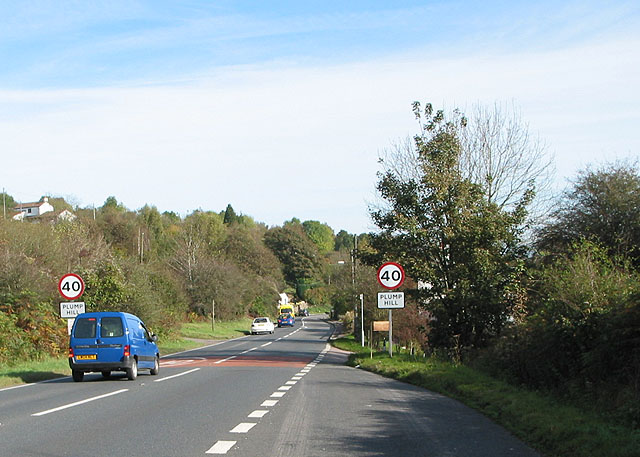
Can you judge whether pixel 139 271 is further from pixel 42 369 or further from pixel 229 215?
pixel 229 215

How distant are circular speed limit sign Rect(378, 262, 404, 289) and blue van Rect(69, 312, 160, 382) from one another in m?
8.15

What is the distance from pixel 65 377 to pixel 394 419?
12.5 m

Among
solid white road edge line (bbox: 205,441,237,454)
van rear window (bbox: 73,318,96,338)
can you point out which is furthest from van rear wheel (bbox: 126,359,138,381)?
solid white road edge line (bbox: 205,441,237,454)

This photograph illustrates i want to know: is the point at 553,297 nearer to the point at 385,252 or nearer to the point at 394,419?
the point at 394,419

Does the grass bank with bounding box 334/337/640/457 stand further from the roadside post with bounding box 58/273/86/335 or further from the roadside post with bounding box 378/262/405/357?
the roadside post with bounding box 58/273/86/335

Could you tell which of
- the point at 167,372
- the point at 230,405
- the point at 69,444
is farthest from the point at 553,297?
the point at 167,372

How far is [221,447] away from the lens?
869 centimetres

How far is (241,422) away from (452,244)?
17683mm

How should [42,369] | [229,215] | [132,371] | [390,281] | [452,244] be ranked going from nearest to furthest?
[132,371] < [42,369] < [390,281] < [452,244] < [229,215]

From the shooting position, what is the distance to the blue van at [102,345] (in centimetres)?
1852

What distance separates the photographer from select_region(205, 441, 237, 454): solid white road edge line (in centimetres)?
842

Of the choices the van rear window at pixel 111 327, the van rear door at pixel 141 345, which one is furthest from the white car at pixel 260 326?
the van rear window at pixel 111 327

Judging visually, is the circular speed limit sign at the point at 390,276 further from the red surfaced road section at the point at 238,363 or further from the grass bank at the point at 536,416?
the red surfaced road section at the point at 238,363

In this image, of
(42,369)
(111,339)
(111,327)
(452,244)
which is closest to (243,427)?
(111,339)
